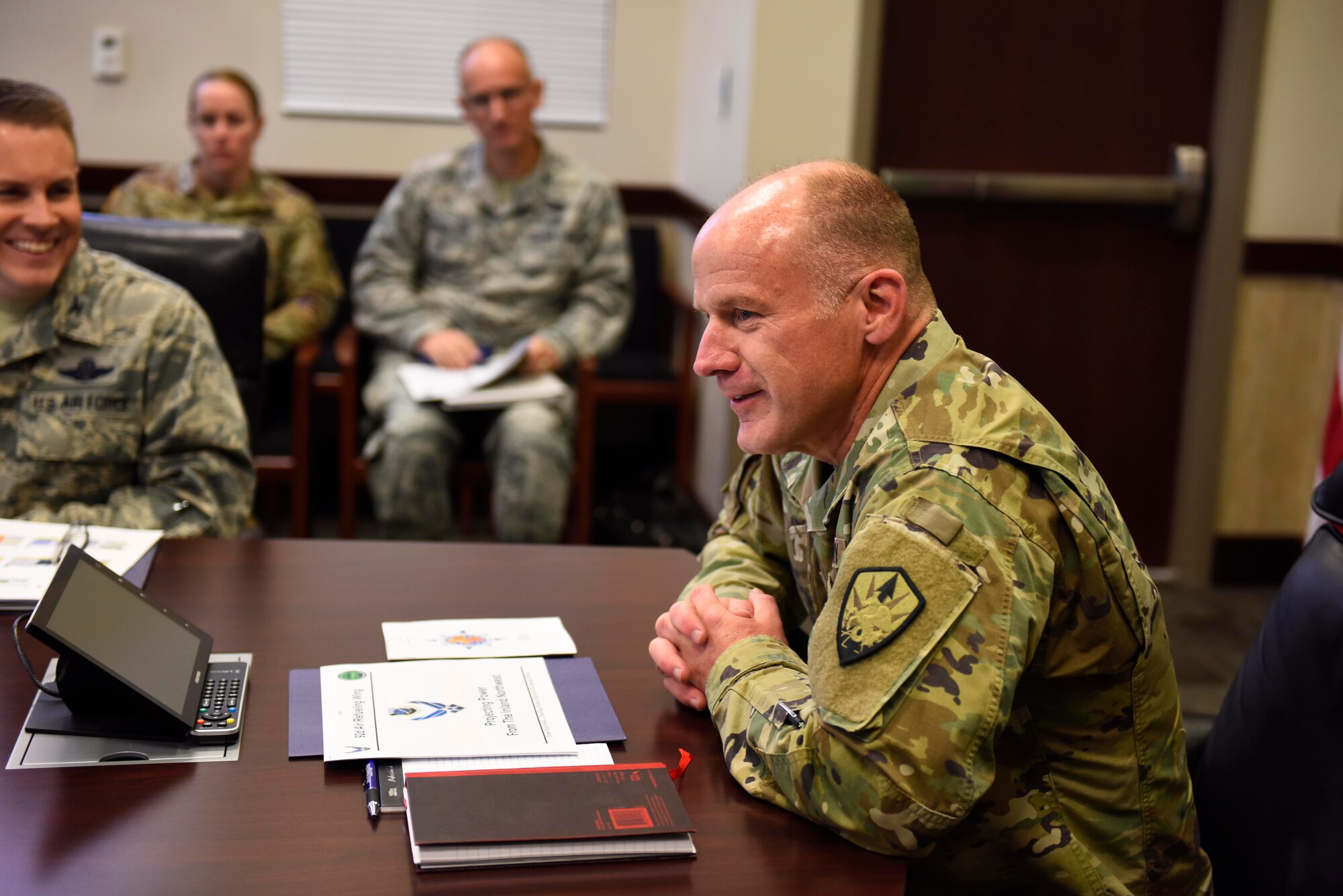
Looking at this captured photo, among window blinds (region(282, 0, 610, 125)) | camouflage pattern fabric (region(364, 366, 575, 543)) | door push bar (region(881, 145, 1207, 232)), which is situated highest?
window blinds (region(282, 0, 610, 125))

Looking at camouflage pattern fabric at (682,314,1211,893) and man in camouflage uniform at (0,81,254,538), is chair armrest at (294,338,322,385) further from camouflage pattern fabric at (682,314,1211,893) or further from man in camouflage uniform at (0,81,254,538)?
camouflage pattern fabric at (682,314,1211,893)

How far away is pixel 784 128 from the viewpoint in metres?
3.52

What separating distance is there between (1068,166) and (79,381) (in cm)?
274

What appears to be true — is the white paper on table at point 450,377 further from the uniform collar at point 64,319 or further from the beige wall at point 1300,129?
the beige wall at point 1300,129

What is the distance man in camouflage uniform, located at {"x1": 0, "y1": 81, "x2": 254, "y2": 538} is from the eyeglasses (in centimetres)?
168

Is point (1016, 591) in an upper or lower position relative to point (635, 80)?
lower

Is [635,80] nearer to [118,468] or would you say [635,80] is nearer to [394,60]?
[394,60]

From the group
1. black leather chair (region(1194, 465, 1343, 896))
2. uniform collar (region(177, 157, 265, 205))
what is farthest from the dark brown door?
black leather chair (region(1194, 465, 1343, 896))

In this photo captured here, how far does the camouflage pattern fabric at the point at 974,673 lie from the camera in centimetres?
103

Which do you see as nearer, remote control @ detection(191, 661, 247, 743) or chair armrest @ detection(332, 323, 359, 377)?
remote control @ detection(191, 661, 247, 743)

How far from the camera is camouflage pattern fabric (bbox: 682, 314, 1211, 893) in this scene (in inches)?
40.4

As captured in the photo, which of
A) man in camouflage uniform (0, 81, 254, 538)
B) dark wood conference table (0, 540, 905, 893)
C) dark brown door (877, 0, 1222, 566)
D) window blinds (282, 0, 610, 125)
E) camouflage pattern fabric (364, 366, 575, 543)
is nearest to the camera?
dark wood conference table (0, 540, 905, 893)

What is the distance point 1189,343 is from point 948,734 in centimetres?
311

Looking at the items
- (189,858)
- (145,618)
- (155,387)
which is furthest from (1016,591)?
(155,387)
